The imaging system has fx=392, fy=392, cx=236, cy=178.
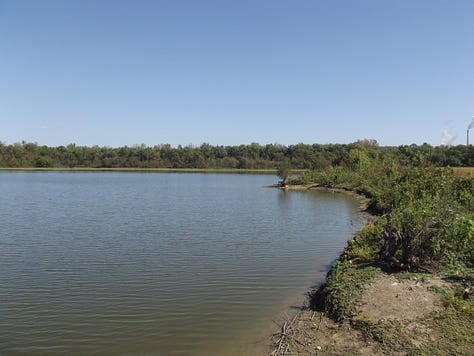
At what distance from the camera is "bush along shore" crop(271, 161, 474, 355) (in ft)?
21.6

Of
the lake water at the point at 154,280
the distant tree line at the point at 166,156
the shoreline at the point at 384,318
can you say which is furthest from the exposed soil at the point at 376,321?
the distant tree line at the point at 166,156

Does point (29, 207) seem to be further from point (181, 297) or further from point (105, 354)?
point (105, 354)

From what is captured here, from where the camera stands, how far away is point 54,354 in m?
7.23

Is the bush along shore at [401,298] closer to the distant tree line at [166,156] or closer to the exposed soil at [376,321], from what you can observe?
the exposed soil at [376,321]

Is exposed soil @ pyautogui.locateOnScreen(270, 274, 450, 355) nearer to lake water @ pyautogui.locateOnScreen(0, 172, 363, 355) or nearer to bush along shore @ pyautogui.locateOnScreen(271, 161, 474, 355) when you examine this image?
bush along shore @ pyautogui.locateOnScreen(271, 161, 474, 355)

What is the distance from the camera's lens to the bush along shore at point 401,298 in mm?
6582

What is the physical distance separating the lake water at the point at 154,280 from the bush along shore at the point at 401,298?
107 cm

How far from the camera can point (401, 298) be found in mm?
7859

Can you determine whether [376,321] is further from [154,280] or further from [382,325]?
[154,280]

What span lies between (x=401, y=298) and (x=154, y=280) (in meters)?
6.87

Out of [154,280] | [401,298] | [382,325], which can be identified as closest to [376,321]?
[382,325]

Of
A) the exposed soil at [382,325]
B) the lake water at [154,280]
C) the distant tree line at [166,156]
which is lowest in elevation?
the lake water at [154,280]

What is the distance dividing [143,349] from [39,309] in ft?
11.7

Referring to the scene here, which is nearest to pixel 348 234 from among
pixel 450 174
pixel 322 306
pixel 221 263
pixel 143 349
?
pixel 450 174
